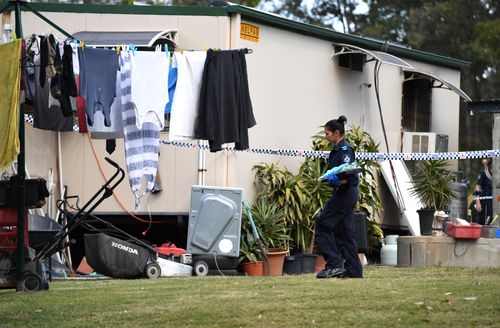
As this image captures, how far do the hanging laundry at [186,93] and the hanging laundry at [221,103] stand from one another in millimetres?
70

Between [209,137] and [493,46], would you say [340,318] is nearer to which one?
[209,137]

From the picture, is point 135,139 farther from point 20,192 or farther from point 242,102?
point 20,192

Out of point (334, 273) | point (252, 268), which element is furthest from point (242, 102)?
point (252, 268)

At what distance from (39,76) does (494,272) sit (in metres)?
6.78

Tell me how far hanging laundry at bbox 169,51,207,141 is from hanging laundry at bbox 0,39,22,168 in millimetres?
1914

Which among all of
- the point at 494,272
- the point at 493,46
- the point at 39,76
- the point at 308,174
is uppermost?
the point at 493,46

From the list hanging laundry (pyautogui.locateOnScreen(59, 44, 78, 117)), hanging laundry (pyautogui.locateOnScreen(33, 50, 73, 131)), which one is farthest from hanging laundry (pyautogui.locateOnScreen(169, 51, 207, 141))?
hanging laundry (pyautogui.locateOnScreen(33, 50, 73, 131))

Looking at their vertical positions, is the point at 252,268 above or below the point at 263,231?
below

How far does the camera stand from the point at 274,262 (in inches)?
666

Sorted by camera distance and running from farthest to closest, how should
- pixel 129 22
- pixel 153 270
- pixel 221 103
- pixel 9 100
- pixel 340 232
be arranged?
1. pixel 129 22
2. pixel 153 270
3. pixel 340 232
4. pixel 221 103
5. pixel 9 100

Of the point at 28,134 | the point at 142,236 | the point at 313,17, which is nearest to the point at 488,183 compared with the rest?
the point at 142,236

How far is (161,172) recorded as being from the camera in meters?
17.3

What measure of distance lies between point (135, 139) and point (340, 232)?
2572 millimetres

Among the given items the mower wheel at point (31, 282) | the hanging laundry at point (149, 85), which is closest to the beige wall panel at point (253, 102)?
the hanging laundry at point (149, 85)
